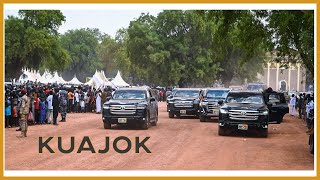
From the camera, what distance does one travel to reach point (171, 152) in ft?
50.6

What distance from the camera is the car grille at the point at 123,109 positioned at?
22.2 m

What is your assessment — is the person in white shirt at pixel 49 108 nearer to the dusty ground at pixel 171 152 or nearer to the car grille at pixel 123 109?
the dusty ground at pixel 171 152

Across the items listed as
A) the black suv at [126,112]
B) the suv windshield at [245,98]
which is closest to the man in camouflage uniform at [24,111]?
the black suv at [126,112]

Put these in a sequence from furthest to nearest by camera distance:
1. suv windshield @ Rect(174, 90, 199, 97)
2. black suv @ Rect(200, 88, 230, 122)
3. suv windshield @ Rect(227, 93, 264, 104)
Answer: suv windshield @ Rect(174, 90, 199, 97) → black suv @ Rect(200, 88, 230, 122) → suv windshield @ Rect(227, 93, 264, 104)

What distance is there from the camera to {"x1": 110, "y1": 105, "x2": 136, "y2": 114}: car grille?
73.0 ft

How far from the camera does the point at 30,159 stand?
540 inches

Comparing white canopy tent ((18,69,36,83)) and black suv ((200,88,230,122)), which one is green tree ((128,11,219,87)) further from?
black suv ((200,88,230,122))

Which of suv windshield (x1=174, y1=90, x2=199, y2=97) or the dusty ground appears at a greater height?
suv windshield (x1=174, y1=90, x2=199, y2=97)

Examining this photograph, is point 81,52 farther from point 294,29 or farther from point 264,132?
point 264,132

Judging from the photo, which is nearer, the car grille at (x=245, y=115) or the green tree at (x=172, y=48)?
the car grille at (x=245, y=115)

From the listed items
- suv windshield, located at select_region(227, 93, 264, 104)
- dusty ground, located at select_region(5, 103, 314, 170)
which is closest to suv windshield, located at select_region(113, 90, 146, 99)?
dusty ground, located at select_region(5, 103, 314, 170)

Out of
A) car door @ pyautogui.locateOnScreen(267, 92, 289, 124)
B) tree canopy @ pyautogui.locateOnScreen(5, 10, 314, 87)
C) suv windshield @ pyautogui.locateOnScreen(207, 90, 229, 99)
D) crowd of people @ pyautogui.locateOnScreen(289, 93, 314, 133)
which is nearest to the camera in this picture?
crowd of people @ pyautogui.locateOnScreen(289, 93, 314, 133)

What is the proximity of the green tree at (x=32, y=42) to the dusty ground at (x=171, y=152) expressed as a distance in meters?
33.5

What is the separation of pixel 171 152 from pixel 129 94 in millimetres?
8601
